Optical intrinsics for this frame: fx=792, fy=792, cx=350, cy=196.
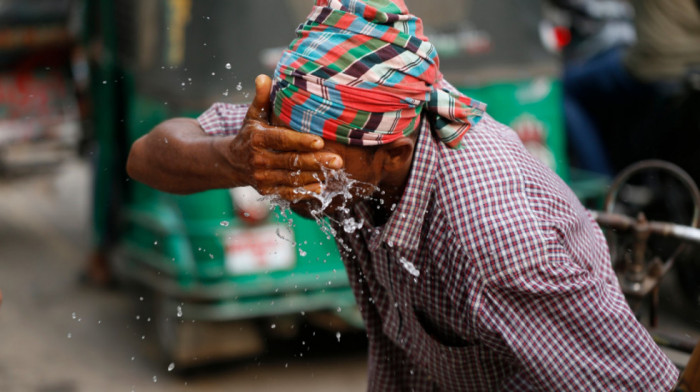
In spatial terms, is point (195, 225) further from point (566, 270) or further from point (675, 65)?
point (675, 65)

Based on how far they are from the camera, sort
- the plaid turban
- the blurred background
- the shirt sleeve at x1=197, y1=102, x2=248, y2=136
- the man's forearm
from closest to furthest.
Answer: the plaid turban, the man's forearm, the shirt sleeve at x1=197, y1=102, x2=248, y2=136, the blurred background

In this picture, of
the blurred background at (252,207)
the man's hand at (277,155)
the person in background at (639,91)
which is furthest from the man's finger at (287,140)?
the person in background at (639,91)

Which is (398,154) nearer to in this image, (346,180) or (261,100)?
(346,180)

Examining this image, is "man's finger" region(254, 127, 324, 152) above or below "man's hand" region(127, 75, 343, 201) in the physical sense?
above

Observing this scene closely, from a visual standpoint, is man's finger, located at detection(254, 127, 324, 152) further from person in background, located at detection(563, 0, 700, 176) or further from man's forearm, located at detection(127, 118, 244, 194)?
person in background, located at detection(563, 0, 700, 176)

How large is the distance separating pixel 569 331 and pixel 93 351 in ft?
12.7

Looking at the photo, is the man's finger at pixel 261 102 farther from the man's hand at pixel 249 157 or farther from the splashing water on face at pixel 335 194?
the splashing water on face at pixel 335 194

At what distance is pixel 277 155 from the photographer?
1.54m

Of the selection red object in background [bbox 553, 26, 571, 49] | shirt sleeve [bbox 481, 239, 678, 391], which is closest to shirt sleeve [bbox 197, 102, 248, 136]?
shirt sleeve [bbox 481, 239, 678, 391]

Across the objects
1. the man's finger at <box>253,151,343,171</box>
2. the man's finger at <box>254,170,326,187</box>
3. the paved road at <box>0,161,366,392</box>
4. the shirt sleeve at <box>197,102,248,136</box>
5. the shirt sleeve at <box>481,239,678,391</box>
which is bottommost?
the paved road at <box>0,161,366,392</box>

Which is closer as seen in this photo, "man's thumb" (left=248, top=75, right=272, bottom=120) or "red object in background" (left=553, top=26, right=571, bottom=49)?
→ "man's thumb" (left=248, top=75, right=272, bottom=120)

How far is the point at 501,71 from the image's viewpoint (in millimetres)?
4531

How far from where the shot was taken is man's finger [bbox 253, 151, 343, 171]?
151cm

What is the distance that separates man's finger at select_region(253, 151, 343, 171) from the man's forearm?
168 mm
